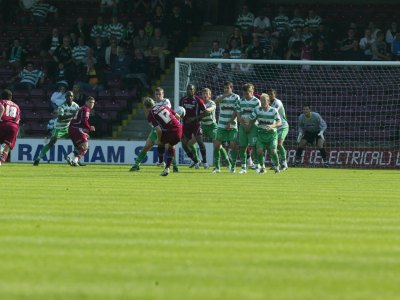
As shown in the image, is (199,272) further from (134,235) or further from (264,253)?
(134,235)

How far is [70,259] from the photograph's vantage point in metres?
9.46

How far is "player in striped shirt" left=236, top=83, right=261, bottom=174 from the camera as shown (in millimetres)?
26594

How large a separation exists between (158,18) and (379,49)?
24.5 ft

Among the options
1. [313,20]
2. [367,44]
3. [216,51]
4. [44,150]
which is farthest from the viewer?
[313,20]

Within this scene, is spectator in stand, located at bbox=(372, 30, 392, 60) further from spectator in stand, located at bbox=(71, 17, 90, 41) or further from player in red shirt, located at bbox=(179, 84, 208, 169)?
spectator in stand, located at bbox=(71, 17, 90, 41)

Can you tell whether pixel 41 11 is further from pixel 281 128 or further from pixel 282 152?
pixel 282 152

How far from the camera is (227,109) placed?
92.0 feet

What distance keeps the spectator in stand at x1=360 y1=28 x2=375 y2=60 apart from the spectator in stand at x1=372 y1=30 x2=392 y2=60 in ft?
0.46

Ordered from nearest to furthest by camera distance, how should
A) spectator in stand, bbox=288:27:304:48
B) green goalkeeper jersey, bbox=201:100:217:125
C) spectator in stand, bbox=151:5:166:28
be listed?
green goalkeeper jersey, bbox=201:100:217:125 < spectator in stand, bbox=288:27:304:48 < spectator in stand, bbox=151:5:166:28

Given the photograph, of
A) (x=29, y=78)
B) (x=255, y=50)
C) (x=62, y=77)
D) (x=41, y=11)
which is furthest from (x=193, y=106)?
(x=41, y=11)

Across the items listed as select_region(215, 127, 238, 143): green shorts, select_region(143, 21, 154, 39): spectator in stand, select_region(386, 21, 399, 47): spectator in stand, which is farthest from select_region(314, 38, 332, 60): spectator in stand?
select_region(215, 127, 238, 143): green shorts

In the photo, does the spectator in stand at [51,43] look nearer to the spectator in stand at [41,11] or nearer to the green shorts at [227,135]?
the spectator in stand at [41,11]

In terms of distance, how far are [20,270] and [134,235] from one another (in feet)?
8.29

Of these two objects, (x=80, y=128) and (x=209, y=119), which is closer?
(x=209, y=119)
